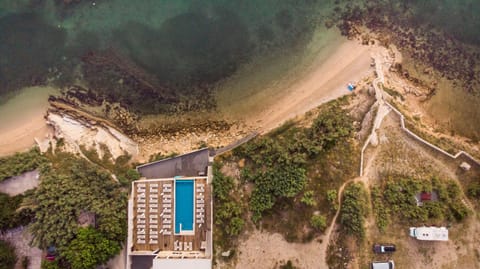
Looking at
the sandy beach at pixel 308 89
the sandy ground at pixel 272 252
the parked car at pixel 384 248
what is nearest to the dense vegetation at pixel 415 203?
the parked car at pixel 384 248

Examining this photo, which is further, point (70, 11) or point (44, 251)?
point (70, 11)

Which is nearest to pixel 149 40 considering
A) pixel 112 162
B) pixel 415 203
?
pixel 112 162

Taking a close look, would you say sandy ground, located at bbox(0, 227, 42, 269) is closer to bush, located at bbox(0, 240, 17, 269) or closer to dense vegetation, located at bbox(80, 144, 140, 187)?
bush, located at bbox(0, 240, 17, 269)

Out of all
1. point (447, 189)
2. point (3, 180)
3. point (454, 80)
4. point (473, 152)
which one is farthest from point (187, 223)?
→ point (454, 80)

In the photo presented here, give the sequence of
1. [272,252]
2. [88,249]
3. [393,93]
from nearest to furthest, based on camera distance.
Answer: [88,249]
[272,252]
[393,93]

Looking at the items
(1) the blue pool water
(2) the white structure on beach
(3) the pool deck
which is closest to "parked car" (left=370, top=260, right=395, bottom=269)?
Answer: (2) the white structure on beach

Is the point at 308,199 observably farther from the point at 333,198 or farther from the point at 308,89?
the point at 308,89

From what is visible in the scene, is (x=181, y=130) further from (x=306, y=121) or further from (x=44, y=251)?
(x=44, y=251)
